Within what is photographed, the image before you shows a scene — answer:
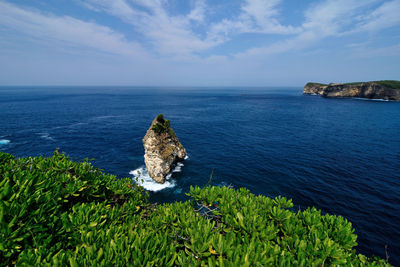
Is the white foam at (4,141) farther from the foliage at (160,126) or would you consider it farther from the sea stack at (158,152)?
the foliage at (160,126)

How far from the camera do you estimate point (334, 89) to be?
156 metres

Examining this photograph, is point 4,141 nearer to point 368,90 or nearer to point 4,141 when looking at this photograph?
point 4,141

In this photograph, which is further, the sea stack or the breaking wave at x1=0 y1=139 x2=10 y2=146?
the breaking wave at x1=0 y1=139 x2=10 y2=146

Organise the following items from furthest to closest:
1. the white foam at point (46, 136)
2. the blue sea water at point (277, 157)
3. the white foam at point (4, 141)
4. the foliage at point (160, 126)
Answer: the white foam at point (46, 136) → the white foam at point (4, 141) → the foliage at point (160, 126) → the blue sea water at point (277, 157)

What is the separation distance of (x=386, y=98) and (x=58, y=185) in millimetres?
194604

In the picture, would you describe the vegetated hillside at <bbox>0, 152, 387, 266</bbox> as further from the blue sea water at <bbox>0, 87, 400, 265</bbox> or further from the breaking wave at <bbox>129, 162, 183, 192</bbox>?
the breaking wave at <bbox>129, 162, 183, 192</bbox>

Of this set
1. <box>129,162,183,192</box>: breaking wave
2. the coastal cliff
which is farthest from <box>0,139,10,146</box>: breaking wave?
the coastal cliff

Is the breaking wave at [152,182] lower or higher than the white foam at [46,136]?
lower

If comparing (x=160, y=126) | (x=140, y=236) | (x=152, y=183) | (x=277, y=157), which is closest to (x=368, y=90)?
(x=277, y=157)

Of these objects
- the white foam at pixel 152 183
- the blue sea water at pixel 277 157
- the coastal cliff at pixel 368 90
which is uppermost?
the coastal cliff at pixel 368 90

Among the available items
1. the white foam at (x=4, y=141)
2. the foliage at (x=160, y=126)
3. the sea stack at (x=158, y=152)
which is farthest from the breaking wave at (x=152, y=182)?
the white foam at (x=4, y=141)

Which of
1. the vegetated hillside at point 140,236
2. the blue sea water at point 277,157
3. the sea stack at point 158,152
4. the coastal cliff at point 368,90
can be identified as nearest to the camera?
the vegetated hillside at point 140,236

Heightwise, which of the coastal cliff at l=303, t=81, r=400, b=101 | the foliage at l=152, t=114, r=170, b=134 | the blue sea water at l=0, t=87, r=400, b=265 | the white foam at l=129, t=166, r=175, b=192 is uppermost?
the coastal cliff at l=303, t=81, r=400, b=101

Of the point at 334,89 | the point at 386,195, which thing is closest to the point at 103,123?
the point at 386,195
